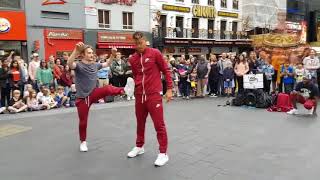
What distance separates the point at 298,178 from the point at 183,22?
92.5 ft

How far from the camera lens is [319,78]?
12.0m

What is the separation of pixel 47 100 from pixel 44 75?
0.99m

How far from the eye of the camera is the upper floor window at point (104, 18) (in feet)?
84.8

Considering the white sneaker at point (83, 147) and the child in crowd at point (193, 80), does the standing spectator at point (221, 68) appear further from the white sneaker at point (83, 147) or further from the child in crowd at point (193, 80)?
the white sneaker at point (83, 147)

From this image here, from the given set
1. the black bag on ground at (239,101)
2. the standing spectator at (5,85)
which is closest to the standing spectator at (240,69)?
the black bag on ground at (239,101)

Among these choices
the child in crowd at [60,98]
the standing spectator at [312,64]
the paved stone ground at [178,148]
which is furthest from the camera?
the standing spectator at [312,64]

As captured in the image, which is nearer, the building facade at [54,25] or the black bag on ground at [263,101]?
the black bag on ground at [263,101]

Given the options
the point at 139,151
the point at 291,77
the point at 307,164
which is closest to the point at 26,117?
the point at 139,151

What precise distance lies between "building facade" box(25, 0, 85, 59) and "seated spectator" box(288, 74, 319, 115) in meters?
15.8

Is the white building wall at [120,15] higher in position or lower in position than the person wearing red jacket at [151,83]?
higher

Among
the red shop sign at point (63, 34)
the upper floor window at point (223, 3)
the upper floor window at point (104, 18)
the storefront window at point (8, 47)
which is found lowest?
the storefront window at point (8, 47)

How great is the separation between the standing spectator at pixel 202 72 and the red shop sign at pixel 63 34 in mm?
12582

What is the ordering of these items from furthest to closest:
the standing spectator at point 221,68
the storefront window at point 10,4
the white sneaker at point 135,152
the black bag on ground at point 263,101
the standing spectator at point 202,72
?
the storefront window at point 10,4
the standing spectator at point 221,68
the standing spectator at point 202,72
the black bag on ground at point 263,101
the white sneaker at point 135,152

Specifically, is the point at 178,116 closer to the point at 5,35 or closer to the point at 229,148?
the point at 229,148
